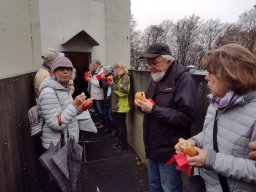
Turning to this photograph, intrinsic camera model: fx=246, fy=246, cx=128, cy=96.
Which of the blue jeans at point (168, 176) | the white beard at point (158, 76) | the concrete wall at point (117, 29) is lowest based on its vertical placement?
the blue jeans at point (168, 176)

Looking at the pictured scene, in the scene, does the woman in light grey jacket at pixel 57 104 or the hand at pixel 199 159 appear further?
the woman in light grey jacket at pixel 57 104

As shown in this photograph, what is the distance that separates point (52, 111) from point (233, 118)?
6.37ft

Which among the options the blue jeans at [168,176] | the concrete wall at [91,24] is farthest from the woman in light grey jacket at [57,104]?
the concrete wall at [91,24]

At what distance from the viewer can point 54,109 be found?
2807 millimetres

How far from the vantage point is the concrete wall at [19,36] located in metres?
6.99

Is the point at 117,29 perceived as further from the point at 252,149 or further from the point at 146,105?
the point at 252,149

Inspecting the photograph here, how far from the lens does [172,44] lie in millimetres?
40125

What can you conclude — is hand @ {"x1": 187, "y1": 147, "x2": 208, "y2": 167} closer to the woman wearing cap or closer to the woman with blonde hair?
the woman wearing cap

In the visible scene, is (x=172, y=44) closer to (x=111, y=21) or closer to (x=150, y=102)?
(x=111, y=21)

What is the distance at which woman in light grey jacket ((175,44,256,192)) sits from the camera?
5.10 feet

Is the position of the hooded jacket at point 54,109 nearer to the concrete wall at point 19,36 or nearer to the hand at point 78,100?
the hand at point 78,100

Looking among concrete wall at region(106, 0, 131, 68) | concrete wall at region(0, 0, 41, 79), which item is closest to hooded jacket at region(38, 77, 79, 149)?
concrete wall at region(0, 0, 41, 79)

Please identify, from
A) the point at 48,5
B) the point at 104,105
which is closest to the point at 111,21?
the point at 48,5

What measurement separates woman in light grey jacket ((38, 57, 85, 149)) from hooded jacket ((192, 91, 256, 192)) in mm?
1669
